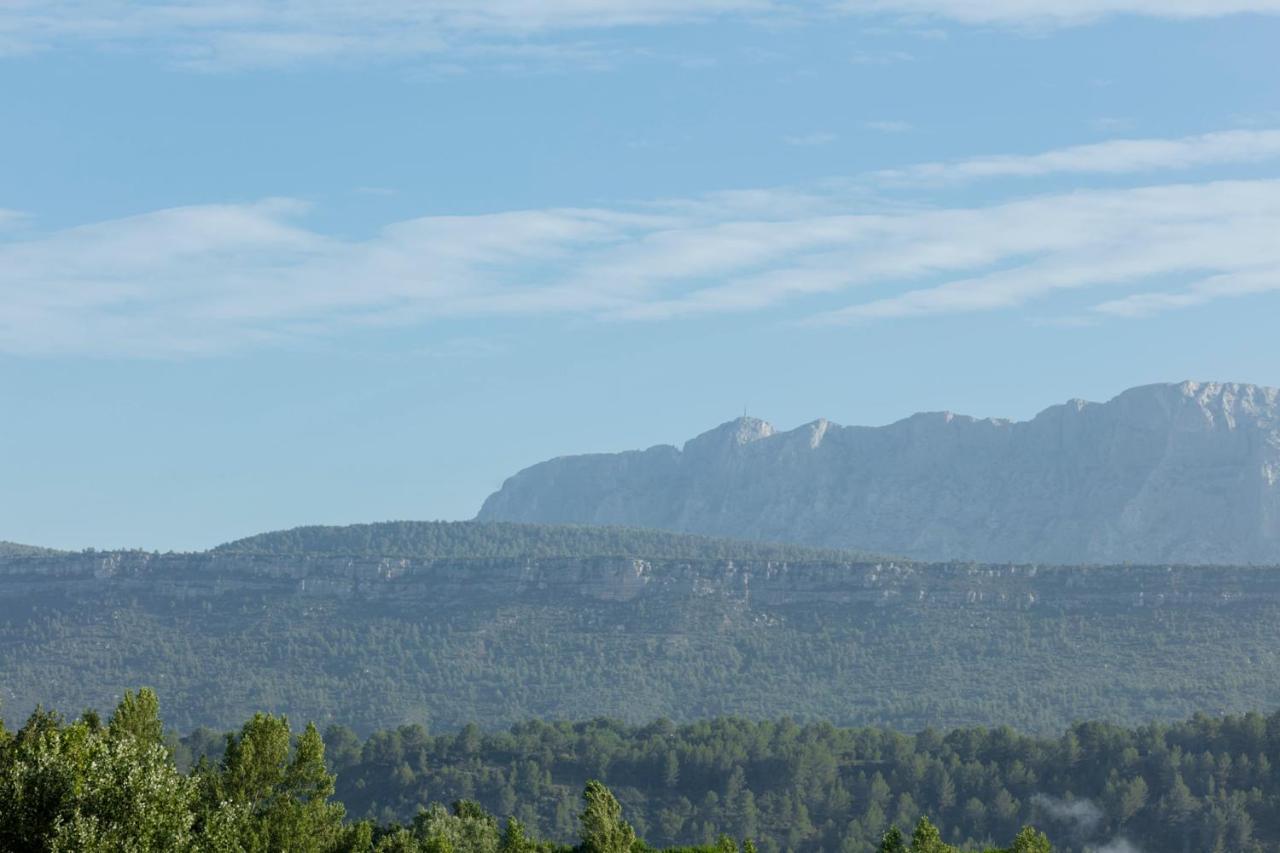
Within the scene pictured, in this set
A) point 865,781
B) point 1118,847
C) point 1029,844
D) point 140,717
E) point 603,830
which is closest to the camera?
point 603,830

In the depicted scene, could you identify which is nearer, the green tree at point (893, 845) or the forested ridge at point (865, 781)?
the green tree at point (893, 845)

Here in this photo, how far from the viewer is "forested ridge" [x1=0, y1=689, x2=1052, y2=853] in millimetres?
50812

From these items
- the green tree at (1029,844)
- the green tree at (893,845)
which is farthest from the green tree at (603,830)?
the green tree at (1029,844)

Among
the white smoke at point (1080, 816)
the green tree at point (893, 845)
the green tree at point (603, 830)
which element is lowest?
the white smoke at point (1080, 816)

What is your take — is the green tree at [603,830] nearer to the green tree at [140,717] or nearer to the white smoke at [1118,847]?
the green tree at [140,717]

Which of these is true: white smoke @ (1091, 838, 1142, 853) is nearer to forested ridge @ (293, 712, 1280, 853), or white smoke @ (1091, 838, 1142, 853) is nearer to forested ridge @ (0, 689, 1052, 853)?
forested ridge @ (293, 712, 1280, 853)

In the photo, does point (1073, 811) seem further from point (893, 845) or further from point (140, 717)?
point (140, 717)

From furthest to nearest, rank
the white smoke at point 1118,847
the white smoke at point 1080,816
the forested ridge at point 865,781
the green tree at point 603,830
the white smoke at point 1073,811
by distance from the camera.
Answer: the white smoke at point 1073,811, the forested ridge at point 865,781, the white smoke at point 1080,816, the white smoke at point 1118,847, the green tree at point 603,830

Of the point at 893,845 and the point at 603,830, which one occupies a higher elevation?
the point at 603,830

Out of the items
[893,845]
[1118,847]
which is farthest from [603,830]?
[1118,847]

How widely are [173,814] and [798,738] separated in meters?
148

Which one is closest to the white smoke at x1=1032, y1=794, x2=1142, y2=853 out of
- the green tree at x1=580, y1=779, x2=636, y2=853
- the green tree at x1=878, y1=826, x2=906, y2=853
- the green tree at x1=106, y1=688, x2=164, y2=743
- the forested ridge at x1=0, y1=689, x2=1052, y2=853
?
the forested ridge at x1=0, y1=689, x2=1052, y2=853

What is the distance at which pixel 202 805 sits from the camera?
73312 millimetres

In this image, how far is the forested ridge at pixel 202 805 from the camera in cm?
5081
